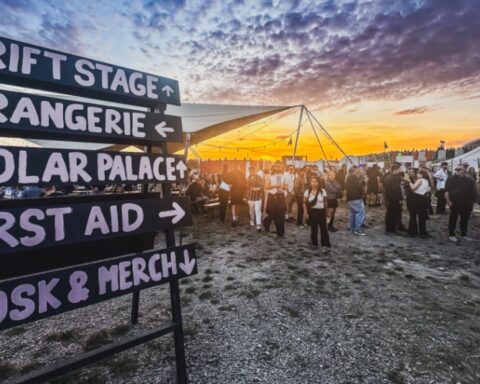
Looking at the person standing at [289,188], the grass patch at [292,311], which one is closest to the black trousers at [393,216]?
the person standing at [289,188]

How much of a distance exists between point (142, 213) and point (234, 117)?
8538 millimetres

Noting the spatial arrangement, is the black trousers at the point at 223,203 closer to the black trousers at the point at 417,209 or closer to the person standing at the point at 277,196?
the person standing at the point at 277,196

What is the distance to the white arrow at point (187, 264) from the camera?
2.33 metres

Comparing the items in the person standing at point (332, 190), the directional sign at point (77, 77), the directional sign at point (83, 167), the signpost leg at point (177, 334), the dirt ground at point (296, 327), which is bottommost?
the dirt ground at point (296, 327)

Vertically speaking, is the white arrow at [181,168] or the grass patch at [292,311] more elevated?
the white arrow at [181,168]

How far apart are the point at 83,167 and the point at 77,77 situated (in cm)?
65

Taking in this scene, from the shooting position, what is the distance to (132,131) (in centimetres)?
219

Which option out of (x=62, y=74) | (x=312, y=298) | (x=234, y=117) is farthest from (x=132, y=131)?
(x=234, y=117)

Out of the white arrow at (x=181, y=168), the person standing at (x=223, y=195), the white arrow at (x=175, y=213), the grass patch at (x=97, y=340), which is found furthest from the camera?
the person standing at (x=223, y=195)

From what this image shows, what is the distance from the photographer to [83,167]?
1951 millimetres

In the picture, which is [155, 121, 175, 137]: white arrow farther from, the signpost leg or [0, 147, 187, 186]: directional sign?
the signpost leg

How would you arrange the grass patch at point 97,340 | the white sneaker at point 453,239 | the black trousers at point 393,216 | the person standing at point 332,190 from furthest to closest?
the black trousers at point 393,216 < the person standing at point 332,190 < the white sneaker at point 453,239 < the grass patch at point 97,340

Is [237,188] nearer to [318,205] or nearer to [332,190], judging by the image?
[332,190]

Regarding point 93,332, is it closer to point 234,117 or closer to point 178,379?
point 178,379
